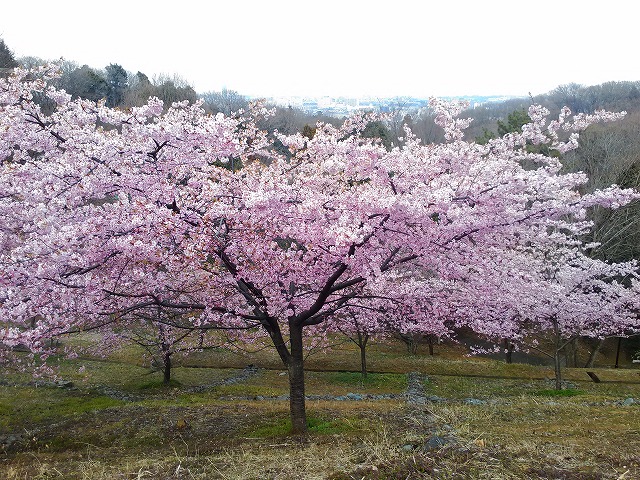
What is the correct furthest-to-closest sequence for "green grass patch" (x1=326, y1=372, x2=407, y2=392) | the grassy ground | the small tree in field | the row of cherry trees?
"green grass patch" (x1=326, y1=372, x2=407, y2=392), the small tree in field, the row of cherry trees, the grassy ground

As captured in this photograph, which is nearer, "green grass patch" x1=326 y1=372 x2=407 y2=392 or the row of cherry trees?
the row of cherry trees

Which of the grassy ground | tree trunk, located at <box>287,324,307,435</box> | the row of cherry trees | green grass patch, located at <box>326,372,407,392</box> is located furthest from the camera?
green grass patch, located at <box>326,372,407,392</box>

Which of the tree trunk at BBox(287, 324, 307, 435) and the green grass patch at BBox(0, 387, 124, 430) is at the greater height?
the tree trunk at BBox(287, 324, 307, 435)

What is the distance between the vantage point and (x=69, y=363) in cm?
2116

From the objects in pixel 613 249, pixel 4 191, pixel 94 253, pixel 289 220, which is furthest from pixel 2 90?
pixel 613 249

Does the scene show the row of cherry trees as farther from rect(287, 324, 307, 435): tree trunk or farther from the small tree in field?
the small tree in field

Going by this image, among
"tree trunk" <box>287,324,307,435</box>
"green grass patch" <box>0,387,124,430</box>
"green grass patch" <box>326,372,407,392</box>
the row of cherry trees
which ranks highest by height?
the row of cherry trees

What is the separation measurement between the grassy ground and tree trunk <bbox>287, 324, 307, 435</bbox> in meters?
0.31

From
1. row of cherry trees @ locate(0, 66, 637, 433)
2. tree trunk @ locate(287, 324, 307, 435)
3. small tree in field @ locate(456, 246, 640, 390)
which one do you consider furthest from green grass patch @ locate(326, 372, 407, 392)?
tree trunk @ locate(287, 324, 307, 435)

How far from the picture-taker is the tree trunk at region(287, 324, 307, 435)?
8984mm

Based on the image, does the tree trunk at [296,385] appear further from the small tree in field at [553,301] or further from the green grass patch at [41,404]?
the green grass patch at [41,404]

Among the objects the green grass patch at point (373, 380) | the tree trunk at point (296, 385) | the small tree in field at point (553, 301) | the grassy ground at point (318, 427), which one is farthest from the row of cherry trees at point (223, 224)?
the green grass patch at point (373, 380)

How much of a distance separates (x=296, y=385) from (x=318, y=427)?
96cm

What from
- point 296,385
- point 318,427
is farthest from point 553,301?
point 296,385
